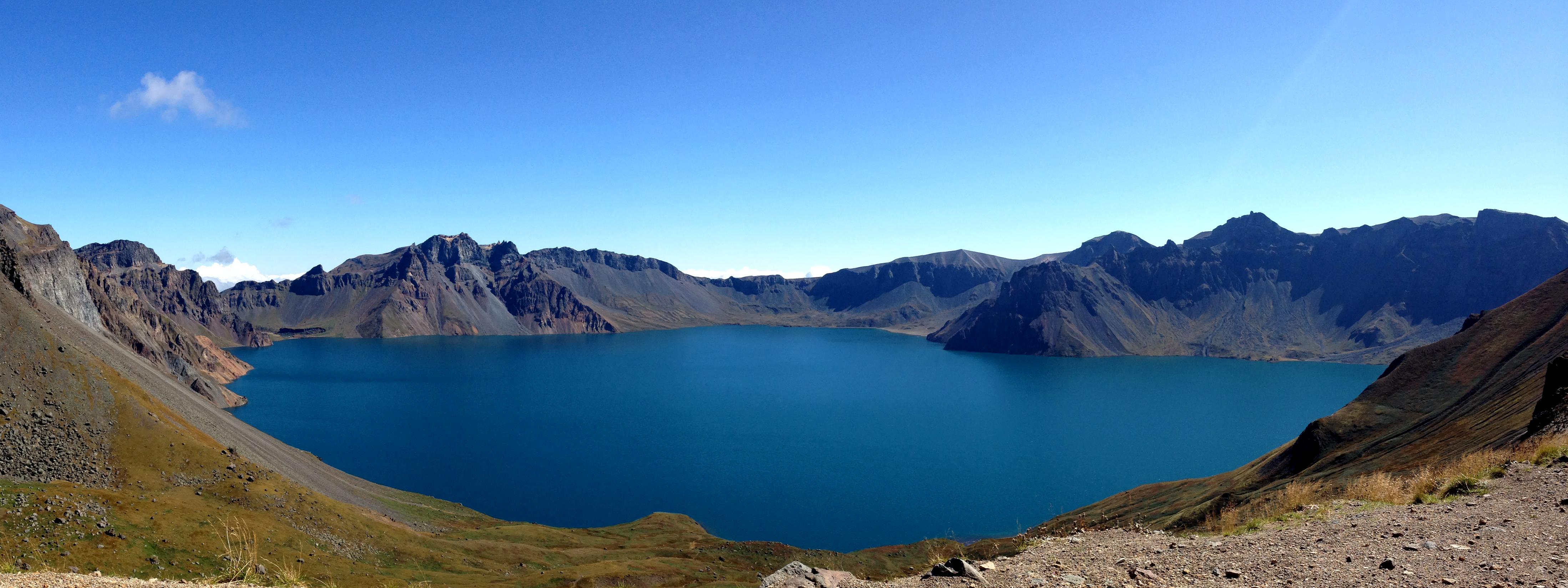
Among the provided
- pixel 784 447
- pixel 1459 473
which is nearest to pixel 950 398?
pixel 784 447

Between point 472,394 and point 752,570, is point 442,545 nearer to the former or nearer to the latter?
point 752,570

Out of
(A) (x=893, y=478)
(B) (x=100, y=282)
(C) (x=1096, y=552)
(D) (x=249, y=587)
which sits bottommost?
(A) (x=893, y=478)

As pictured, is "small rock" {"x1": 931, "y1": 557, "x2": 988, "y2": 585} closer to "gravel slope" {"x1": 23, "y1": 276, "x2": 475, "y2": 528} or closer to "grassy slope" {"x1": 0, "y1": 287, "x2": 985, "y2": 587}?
"grassy slope" {"x1": 0, "y1": 287, "x2": 985, "y2": 587}

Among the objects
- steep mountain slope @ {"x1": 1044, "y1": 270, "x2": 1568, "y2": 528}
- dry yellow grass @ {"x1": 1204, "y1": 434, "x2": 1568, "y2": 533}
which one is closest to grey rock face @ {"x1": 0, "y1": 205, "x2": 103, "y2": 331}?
dry yellow grass @ {"x1": 1204, "y1": 434, "x2": 1568, "y2": 533}

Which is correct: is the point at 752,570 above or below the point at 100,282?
below

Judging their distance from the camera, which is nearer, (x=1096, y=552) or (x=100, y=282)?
(x=1096, y=552)

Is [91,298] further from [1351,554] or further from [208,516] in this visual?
[1351,554]

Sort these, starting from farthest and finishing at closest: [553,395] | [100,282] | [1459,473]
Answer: [553,395] → [100,282] → [1459,473]

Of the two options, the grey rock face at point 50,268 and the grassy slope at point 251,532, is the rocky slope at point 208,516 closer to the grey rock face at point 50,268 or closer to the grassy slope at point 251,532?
the grassy slope at point 251,532

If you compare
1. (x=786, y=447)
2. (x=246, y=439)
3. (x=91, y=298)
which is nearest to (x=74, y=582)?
(x=246, y=439)
